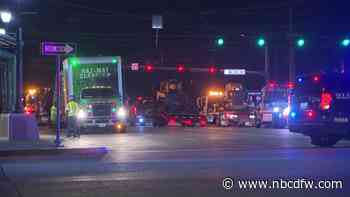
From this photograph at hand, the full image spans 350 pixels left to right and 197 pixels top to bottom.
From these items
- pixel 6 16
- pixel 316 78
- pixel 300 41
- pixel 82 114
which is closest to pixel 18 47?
pixel 6 16

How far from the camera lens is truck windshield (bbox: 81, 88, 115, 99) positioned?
110 ft

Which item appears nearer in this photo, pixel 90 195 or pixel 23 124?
pixel 90 195

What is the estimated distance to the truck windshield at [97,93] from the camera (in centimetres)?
3350

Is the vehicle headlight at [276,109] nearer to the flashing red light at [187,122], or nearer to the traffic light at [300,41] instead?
the flashing red light at [187,122]

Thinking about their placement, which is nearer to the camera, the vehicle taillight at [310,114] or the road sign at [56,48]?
the vehicle taillight at [310,114]

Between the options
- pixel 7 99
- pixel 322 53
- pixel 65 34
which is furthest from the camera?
pixel 322 53

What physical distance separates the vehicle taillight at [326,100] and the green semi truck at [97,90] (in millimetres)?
14965

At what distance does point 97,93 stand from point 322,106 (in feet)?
50.5

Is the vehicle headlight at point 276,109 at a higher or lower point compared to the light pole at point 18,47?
lower

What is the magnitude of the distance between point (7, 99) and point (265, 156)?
688 inches

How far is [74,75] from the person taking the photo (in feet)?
111

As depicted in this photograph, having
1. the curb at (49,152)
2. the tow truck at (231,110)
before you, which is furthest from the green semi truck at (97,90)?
the tow truck at (231,110)

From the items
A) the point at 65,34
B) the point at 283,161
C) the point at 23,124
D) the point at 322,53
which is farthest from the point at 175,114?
the point at 283,161

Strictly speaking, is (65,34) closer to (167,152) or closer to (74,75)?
(74,75)
